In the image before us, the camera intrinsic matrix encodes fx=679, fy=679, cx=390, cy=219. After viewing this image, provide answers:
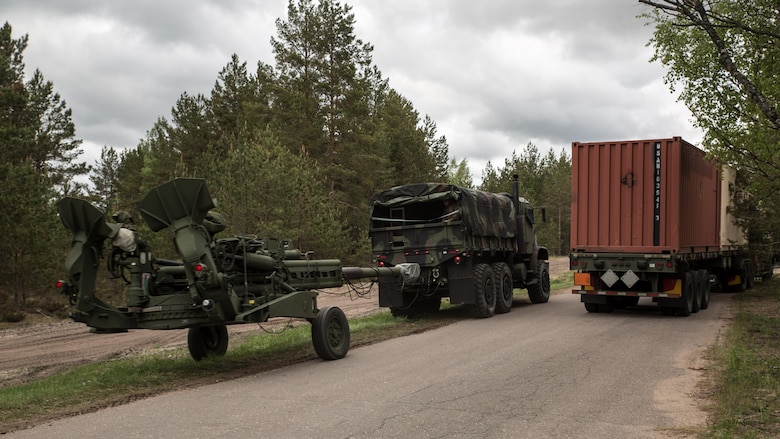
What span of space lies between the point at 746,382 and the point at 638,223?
23.7 ft

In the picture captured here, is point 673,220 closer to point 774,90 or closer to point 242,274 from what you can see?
point 774,90

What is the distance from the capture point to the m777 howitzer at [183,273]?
800 centimetres

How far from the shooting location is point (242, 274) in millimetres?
9148

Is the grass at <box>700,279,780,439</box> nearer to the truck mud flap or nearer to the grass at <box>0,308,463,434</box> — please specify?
the truck mud flap

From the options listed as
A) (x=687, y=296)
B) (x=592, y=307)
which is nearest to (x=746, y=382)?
(x=687, y=296)

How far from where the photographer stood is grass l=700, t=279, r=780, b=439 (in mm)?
6062

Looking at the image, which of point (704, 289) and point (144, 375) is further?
point (704, 289)

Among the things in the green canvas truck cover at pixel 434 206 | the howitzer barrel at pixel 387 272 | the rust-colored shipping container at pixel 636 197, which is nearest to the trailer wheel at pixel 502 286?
the green canvas truck cover at pixel 434 206

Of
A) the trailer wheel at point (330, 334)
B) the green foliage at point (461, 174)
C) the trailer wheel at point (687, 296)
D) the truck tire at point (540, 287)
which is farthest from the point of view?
the green foliage at point (461, 174)

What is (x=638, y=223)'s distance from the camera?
582 inches

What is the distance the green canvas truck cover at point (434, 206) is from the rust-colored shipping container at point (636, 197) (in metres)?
1.97

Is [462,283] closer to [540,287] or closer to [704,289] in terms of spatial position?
[540,287]

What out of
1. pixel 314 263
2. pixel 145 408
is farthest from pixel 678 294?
pixel 145 408

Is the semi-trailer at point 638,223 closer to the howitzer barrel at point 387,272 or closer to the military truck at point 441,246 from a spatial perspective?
the military truck at point 441,246
